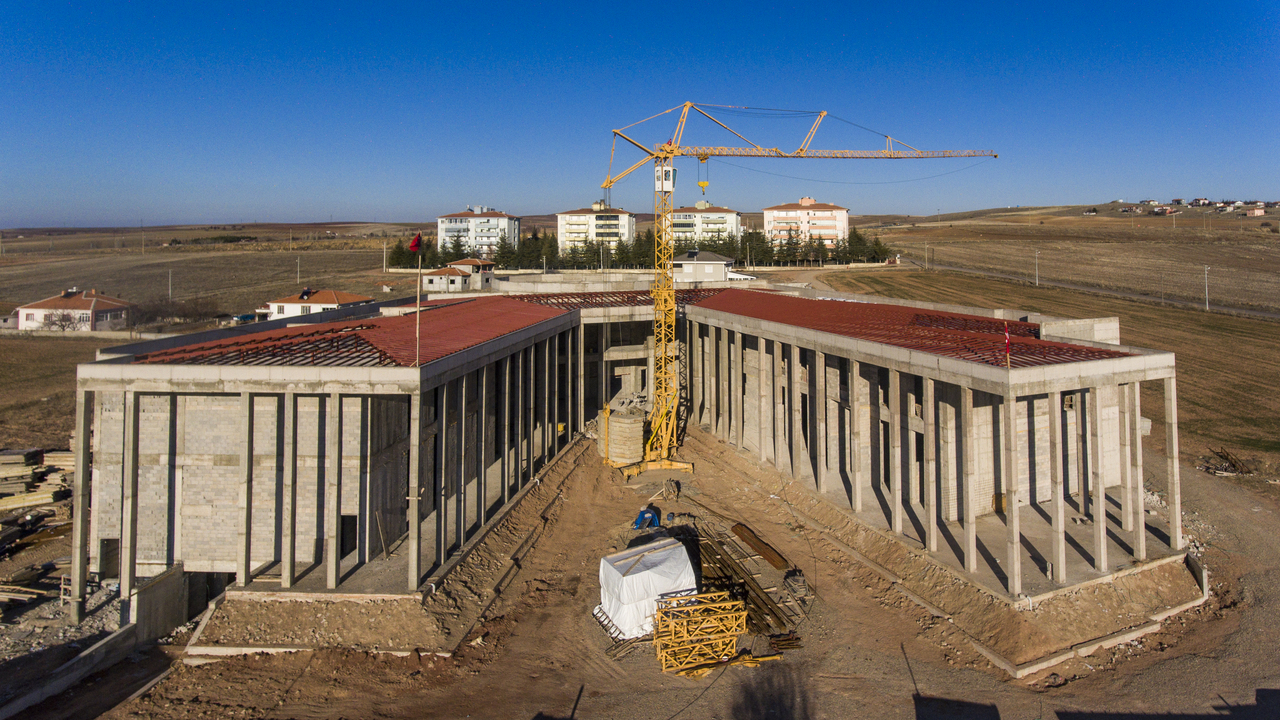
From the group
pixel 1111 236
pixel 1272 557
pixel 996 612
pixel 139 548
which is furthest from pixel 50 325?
pixel 1111 236

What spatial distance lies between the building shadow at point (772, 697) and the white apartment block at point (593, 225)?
109836 millimetres

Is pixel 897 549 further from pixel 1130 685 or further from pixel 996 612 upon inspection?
pixel 1130 685

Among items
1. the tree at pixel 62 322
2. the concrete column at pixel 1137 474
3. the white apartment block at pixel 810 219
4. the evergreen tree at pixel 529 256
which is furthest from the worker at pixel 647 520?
the white apartment block at pixel 810 219

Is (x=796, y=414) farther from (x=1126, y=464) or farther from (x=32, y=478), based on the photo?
(x=32, y=478)

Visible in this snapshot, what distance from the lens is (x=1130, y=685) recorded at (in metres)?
15.2

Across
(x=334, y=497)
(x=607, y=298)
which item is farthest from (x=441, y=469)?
(x=607, y=298)

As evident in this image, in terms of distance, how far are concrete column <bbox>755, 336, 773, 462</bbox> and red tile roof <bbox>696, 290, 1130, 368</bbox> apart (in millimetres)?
1377

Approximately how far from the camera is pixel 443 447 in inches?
803

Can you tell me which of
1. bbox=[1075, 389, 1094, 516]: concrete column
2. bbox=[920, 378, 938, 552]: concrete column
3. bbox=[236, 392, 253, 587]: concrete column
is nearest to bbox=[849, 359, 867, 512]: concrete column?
bbox=[920, 378, 938, 552]: concrete column

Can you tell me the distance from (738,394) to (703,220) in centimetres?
10077

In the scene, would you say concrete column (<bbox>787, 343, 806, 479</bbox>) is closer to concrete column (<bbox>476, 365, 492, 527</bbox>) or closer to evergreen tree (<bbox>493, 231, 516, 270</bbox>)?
concrete column (<bbox>476, 365, 492, 527</bbox>)

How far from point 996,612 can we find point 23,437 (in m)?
40.5

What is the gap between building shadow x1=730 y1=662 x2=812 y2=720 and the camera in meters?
14.4

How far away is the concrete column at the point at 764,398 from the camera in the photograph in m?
29.5
